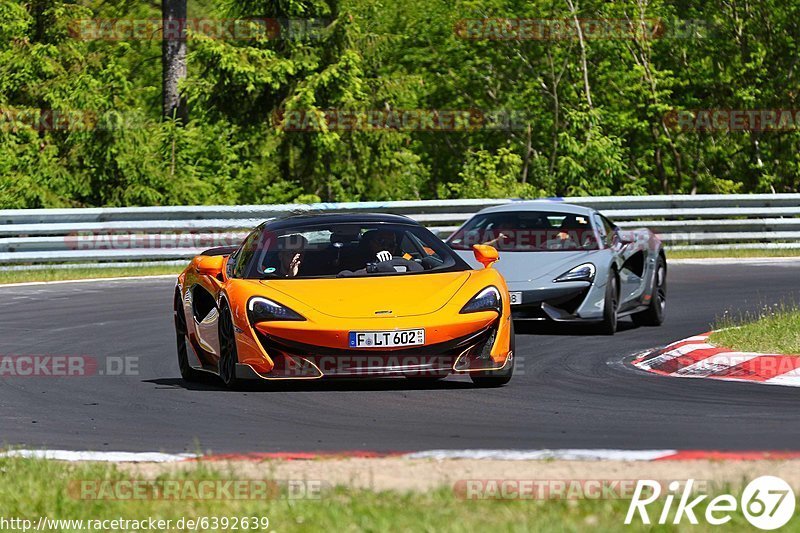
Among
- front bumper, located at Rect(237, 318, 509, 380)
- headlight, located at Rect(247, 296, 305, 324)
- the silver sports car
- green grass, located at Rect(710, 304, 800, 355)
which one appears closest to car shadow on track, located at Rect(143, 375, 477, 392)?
front bumper, located at Rect(237, 318, 509, 380)

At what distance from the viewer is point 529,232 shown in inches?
590

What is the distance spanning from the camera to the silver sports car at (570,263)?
13.6 m

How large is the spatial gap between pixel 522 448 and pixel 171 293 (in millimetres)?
11949

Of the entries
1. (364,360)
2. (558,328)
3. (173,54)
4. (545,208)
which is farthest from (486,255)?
(173,54)

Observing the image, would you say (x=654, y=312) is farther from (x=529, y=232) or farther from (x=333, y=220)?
(x=333, y=220)

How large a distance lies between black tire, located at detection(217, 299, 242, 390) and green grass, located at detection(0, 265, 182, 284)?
10938mm

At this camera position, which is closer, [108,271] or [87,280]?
[87,280]

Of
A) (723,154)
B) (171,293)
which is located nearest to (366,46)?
(723,154)

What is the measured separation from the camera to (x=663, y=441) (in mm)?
7594

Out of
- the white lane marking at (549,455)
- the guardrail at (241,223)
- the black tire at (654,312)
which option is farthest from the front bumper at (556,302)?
the guardrail at (241,223)

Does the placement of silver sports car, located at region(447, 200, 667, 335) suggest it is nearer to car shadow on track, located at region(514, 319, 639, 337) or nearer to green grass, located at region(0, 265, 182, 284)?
car shadow on track, located at region(514, 319, 639, 337)

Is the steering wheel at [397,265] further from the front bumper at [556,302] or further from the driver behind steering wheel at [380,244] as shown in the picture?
the front bumper at [556,302]

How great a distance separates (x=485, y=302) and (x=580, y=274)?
3.84 metres

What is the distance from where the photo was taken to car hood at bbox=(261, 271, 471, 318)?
388 inches
